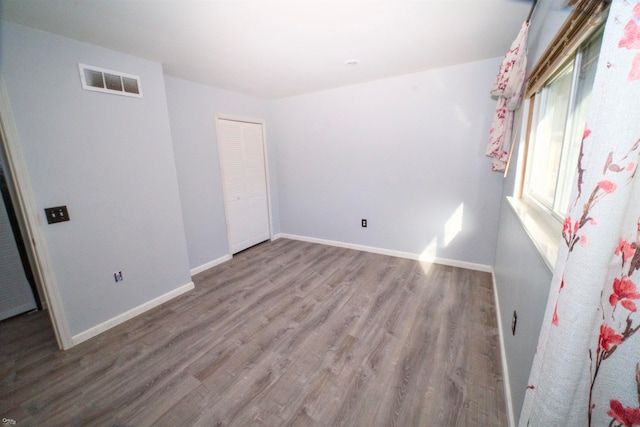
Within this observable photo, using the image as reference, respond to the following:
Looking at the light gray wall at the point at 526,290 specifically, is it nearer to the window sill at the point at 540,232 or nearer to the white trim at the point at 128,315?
the window sill at the point at 540,232

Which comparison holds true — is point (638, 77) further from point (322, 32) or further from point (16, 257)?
point (16, 257)

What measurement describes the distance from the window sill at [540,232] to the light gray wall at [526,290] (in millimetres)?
49

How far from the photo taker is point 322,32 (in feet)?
6.40

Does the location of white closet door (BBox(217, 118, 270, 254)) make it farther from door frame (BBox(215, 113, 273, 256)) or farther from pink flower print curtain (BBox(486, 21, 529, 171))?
pink flower print curtain (BBox(486, 21, 529, 171))

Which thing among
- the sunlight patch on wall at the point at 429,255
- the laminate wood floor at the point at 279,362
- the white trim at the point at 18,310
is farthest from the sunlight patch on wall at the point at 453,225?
the white trim at the point at 18,310

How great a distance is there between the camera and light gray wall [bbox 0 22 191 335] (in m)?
1.79

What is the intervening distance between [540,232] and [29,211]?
11.0 ft

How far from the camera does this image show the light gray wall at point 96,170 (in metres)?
1.79

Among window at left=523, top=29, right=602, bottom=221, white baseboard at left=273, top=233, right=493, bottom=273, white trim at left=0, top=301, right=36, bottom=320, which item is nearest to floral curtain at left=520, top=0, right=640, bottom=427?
window at left=523, top=29, right=602, bottom=221

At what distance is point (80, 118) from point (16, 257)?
178 centimetres

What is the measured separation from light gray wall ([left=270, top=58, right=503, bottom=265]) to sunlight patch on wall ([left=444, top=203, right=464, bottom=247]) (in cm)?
4

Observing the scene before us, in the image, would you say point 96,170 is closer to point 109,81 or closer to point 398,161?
point 109,81

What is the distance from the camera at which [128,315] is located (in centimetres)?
237

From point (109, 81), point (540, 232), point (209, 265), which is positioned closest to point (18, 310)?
point (209, 265)
